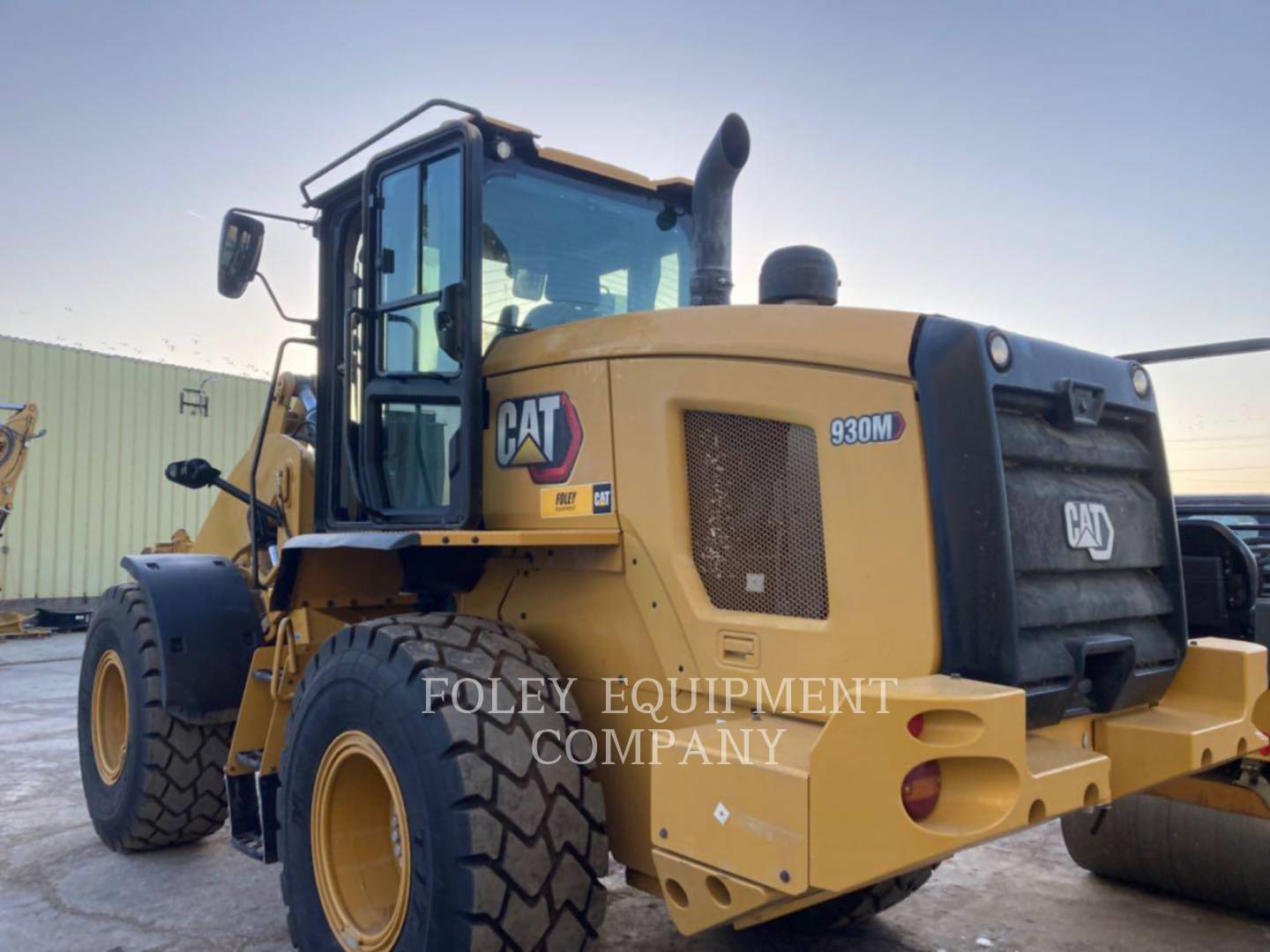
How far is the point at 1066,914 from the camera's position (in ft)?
14.5

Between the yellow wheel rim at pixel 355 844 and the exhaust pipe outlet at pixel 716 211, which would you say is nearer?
the yellow wheel rim at pixel 355 844

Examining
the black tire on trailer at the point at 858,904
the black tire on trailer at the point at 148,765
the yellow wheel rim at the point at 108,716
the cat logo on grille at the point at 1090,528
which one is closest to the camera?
the cat logo on grille at the point at 1090,528

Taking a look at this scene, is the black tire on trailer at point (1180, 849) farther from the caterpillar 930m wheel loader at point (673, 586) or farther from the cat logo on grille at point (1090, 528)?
the cat logo on grille at point (1090, 528)

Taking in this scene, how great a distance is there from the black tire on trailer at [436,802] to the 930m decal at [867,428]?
109 cm

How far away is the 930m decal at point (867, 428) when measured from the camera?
2676 millimetres

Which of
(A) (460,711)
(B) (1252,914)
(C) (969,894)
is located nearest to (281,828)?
(A) (460,711)

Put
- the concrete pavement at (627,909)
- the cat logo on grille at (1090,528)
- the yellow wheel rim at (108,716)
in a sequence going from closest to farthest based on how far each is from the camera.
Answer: the cat logo on grille at (1090,528)
the concrete pavement at (627,909)
the yellow wheel rim at (108,716)

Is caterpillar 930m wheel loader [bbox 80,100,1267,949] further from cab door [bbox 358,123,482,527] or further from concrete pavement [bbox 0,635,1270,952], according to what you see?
concrete pavement [bbox 0,635,1270,952]

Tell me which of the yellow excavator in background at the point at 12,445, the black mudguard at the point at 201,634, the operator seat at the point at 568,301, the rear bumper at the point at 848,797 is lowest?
the rear bumper at the point at 848,797

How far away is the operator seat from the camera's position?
12.5ft

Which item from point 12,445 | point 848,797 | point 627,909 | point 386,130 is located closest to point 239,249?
point 386,130

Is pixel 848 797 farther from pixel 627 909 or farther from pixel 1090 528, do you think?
pixel 627 909

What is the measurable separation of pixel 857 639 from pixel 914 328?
78cm

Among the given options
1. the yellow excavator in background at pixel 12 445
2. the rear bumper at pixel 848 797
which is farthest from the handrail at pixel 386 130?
the yellow excavator in background at pixel 12 445
